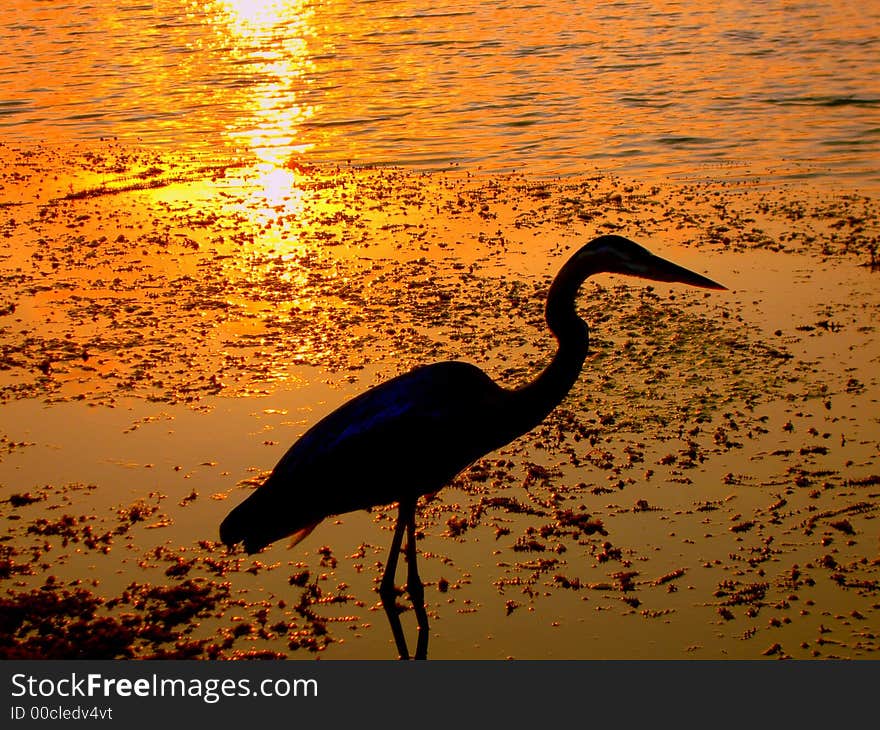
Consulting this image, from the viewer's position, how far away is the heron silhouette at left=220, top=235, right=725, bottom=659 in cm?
512

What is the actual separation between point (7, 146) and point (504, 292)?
11.5m

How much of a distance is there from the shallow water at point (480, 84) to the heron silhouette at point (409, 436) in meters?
9.89

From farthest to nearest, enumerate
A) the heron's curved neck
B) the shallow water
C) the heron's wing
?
the shallow water → the heron's curved neck → the heron's wing

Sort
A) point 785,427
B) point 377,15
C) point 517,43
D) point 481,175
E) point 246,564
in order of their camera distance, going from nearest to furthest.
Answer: point 246,564
point 785,427
point 481,175
point 517,43
point 377,15

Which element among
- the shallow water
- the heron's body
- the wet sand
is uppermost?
the heron's body

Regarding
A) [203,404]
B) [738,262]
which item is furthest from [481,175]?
[203,404]

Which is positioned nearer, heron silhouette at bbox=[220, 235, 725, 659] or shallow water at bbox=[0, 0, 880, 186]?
heron silhouette at bbox=[220, 235, 725, 659]

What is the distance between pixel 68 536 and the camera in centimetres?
648

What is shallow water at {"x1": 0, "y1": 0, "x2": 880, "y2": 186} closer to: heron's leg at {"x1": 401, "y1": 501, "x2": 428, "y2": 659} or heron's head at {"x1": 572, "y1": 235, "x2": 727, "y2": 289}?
heron's head at {"x1": 572, "y1": 235, "x2": 727, "y2": 289}

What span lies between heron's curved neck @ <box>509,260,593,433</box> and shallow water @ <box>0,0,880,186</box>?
9861 millimetres

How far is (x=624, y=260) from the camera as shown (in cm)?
534

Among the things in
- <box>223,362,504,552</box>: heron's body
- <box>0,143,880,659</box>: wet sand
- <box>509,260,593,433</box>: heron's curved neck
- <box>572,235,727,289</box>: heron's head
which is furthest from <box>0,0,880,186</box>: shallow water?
<box>223,362,504,552</box>: heron's body

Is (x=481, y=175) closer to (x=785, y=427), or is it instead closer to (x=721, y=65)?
(x=785, y=427)

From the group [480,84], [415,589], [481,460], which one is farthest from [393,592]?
[480,84]
